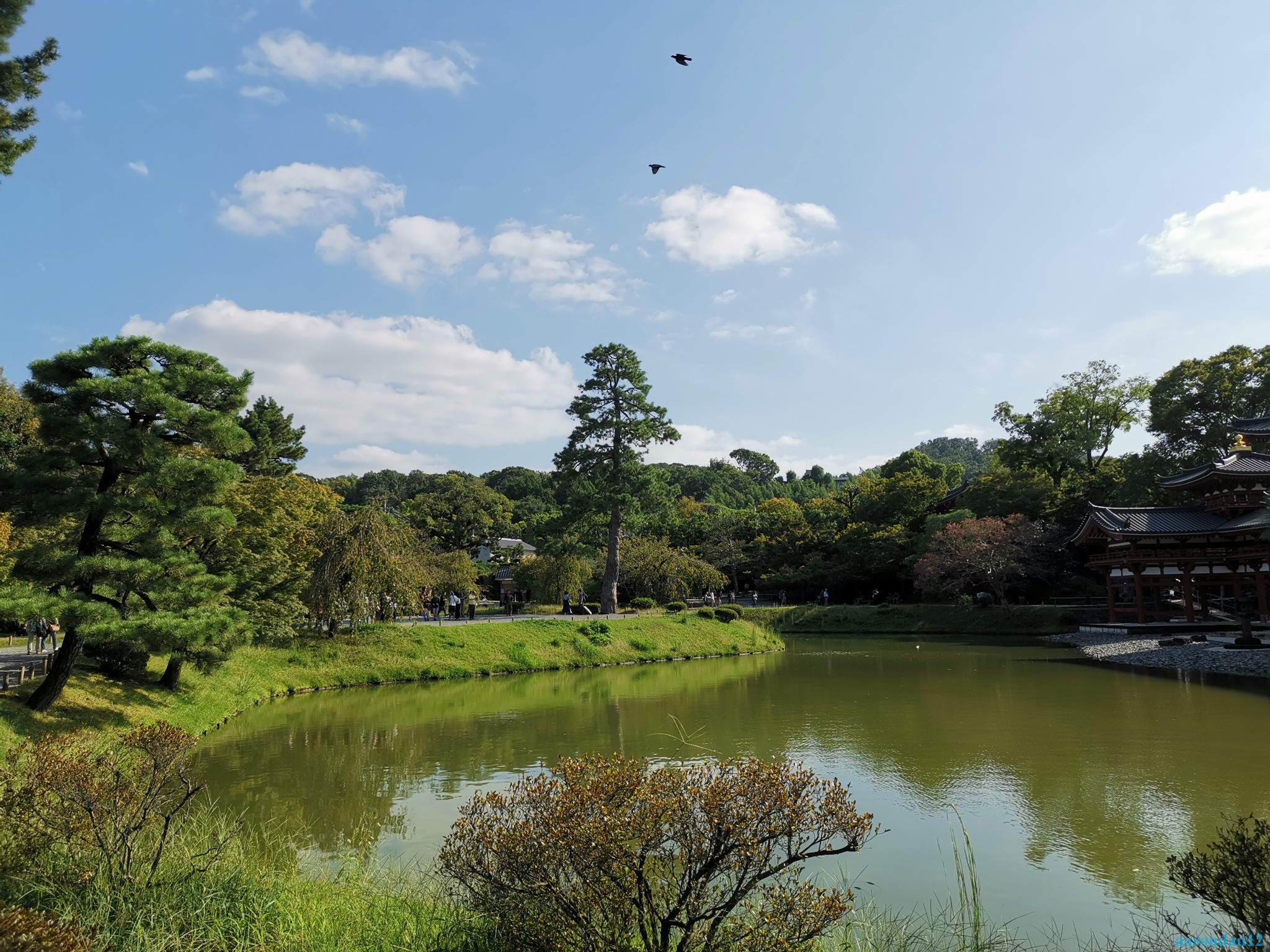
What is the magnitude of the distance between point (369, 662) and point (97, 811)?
17.1 meters

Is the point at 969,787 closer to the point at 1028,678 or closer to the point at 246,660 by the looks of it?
the point at 1028,678

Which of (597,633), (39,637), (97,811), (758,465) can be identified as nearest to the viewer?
(97,811)

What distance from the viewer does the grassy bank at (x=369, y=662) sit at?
1266 cm

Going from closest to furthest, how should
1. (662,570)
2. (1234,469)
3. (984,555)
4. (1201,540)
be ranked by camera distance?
(1234,469), (1201,540), (984,555), (662,570)

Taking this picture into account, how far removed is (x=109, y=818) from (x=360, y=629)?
17.8 meters

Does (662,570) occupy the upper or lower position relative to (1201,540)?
lower

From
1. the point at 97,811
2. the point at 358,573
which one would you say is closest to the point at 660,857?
the point at 97,811

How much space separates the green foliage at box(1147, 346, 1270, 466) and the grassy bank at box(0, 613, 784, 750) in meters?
22.2

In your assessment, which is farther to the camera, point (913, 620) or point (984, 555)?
point (913, 620)

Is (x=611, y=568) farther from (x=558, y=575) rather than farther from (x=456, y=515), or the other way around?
(x=456, y=515)

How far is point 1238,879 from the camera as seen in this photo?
13.4ft

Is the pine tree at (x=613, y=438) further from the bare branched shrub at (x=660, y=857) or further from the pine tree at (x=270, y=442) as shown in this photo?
the bare branched shrub at (x=660, y=857)

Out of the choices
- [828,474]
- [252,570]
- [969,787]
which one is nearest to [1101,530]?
[969,787]

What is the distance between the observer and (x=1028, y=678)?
20.1 m
